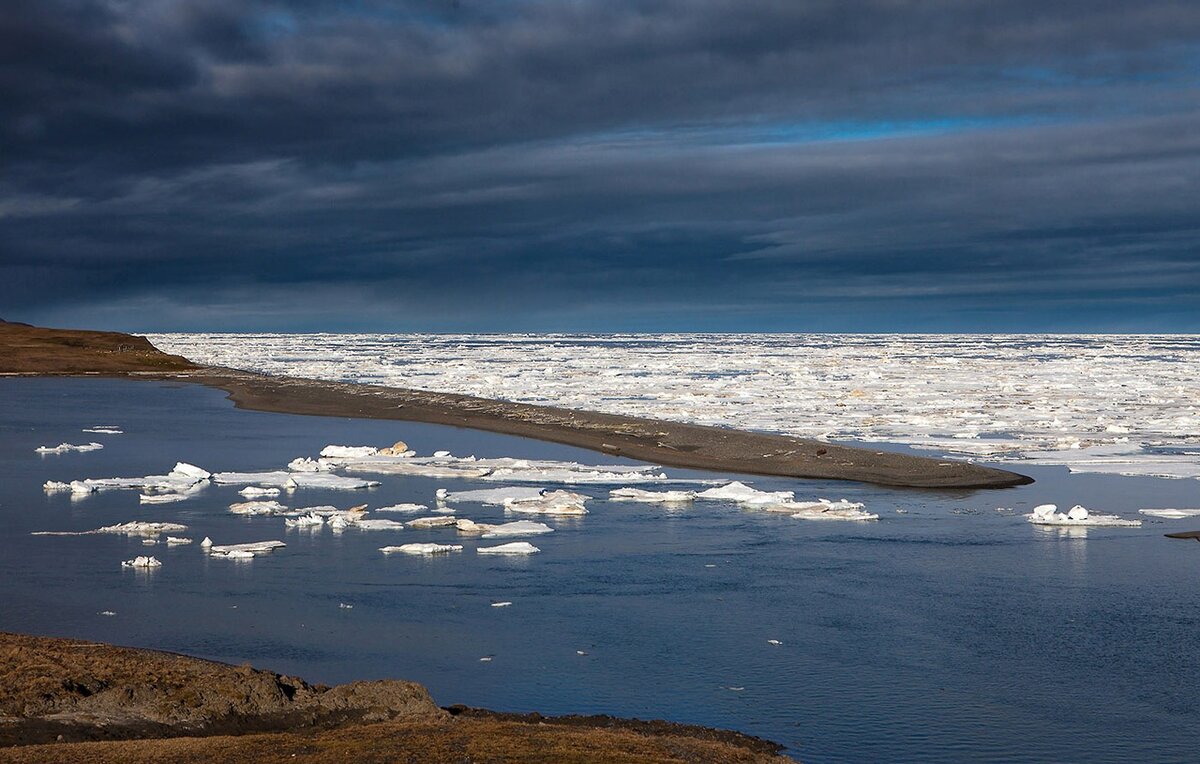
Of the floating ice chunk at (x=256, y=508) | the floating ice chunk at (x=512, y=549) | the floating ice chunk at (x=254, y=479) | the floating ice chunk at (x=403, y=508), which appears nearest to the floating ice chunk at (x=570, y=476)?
the floating ice chunk at (x=403, y=508)

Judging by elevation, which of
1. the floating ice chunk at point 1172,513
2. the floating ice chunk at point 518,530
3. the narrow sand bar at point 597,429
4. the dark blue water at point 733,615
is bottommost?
the dark blue water at point 733,615

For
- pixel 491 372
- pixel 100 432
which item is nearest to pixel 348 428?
pixel 100 432

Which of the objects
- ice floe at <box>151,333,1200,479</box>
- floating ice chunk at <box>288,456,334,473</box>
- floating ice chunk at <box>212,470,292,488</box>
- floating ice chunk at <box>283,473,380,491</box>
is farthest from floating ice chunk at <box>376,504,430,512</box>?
ice floe at <box>151,333,1200,479</box>

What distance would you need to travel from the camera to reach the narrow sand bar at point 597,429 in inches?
856

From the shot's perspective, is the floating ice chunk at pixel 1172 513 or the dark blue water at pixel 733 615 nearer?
the dark blue water at pixel 733 615

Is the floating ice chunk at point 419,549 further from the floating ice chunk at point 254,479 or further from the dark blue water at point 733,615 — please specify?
the floating ice chunk at point 254,479

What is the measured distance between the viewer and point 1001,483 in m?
20.6

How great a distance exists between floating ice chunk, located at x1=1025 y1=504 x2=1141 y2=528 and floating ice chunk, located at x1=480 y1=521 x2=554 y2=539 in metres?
6.38

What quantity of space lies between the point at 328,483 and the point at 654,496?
533cm

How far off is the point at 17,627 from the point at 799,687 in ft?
21.1

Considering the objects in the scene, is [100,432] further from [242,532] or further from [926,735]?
[926,735]

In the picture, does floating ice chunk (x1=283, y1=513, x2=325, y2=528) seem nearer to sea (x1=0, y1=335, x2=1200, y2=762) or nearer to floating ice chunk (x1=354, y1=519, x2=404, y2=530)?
sea (x1=0, y1=335, x2=1200, y2=762)

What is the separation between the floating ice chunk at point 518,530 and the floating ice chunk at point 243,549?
2512 mm

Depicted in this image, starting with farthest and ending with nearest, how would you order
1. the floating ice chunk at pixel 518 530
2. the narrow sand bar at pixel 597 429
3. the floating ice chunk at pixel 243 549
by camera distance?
the narrow sand bar at pixel 597 429, the floating ice chunk at pixel 518 530, the floating ice chunk at pixel 243 549
